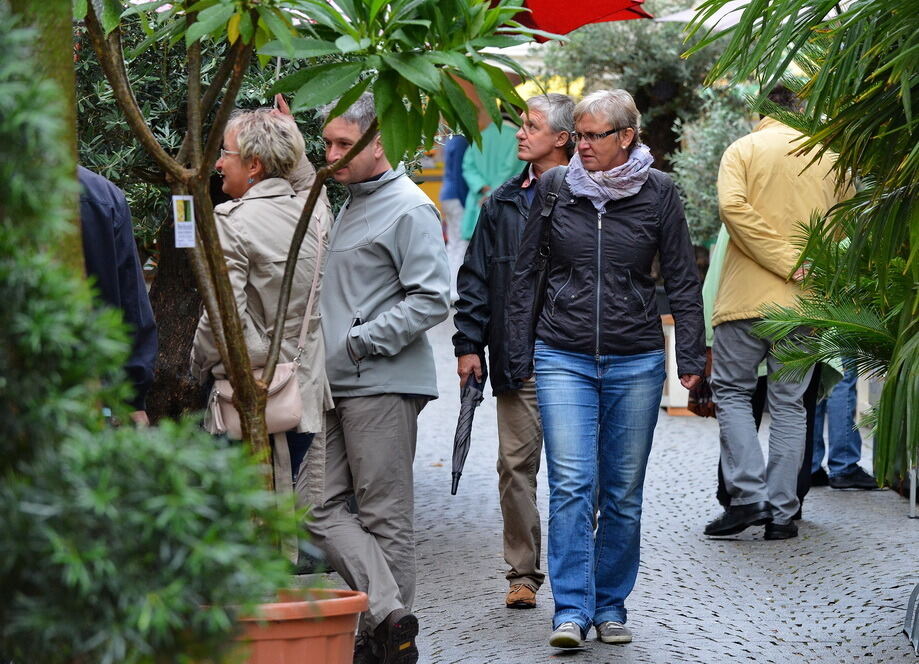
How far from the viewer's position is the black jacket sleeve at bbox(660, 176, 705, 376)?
502 cm

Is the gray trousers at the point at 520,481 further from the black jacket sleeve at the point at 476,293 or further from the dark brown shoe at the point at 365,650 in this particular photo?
the dark brown shoe at the point at 365,650

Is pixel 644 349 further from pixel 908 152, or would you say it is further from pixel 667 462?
pixel 667 462

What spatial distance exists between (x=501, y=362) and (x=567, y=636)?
122cm

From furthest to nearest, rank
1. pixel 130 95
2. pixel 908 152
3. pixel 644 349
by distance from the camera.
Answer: pixel 644 349 < pixel 908 152 < pixel 130 95

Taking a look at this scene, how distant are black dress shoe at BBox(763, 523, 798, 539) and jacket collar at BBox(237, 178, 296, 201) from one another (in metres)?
3.47

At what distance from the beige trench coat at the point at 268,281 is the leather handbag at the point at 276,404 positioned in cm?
3

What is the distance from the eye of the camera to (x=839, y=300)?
4523 mm

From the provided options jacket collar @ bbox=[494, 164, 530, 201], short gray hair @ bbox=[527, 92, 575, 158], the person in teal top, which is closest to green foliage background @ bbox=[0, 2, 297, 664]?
jacket collar @ bbox=[494, 164, 530, 201]

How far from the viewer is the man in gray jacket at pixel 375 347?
15.1 feet

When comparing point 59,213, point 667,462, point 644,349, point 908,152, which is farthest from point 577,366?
point 667,462

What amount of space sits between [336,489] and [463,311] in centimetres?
124

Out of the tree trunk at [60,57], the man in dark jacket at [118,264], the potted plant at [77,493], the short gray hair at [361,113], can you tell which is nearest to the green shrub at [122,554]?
the potted plant at [77,493]

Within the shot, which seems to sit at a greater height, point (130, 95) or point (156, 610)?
point (130, 95)

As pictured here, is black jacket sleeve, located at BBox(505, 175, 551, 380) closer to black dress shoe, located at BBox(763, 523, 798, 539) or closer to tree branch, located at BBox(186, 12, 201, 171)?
tree branch, located at BBox(186, 12, 201, 171)
